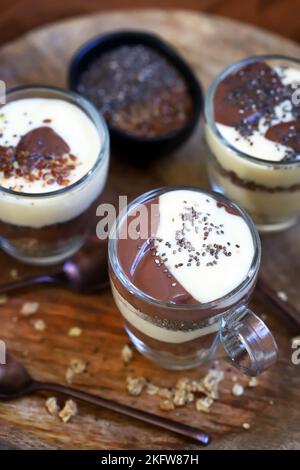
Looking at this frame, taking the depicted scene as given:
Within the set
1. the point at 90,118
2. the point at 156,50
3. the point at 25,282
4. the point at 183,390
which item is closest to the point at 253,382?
the point at 183,390

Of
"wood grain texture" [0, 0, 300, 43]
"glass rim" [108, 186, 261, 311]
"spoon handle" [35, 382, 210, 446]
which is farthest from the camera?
"wood grain texture" [0, 0, 300, 43]

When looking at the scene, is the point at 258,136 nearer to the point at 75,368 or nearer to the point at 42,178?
Result: the point at 42,178

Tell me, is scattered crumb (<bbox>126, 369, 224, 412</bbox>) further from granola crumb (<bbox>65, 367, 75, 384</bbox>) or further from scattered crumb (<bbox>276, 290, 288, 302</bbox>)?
scattered crumb (<bbox>276, 290, 288, 302</bbox>)

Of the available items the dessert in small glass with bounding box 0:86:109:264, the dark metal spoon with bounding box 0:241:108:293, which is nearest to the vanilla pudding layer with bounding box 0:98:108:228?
the dessert in small glass with bounding box 0:86:109:264

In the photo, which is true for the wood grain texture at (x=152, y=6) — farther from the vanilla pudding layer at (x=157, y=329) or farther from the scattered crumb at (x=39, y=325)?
the vanilla pudding layer at (x=157, y=329)
